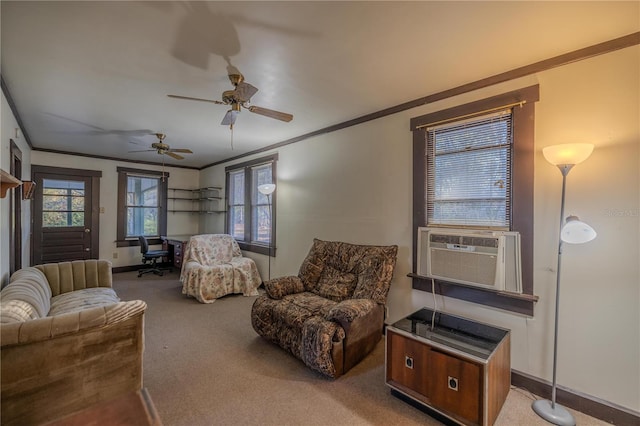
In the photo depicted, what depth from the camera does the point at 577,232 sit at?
177 cm

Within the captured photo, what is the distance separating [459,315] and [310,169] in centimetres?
261

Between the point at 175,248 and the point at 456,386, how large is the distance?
18.8 ft

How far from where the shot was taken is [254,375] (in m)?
2.37

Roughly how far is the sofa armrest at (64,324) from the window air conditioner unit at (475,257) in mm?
2383

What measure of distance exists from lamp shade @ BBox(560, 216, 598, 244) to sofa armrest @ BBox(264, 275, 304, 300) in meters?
2.38

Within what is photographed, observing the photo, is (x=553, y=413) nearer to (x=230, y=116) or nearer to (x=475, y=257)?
(x=475, y=257)

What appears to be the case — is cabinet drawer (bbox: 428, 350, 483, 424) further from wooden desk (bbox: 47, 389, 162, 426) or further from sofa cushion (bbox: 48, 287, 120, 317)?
sofa cushion (bbox: 48, 287, 120, 317)

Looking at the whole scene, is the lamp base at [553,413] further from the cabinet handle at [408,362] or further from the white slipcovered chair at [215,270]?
the white slipcovered chair at [215,270]

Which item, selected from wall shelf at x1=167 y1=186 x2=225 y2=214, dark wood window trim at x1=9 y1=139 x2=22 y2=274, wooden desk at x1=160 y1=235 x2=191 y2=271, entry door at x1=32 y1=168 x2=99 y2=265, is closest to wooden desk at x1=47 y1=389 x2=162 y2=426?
dark wood window trim at x1=9 y1=139 x2=22 y2=274

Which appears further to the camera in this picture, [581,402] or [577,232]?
[581,402]

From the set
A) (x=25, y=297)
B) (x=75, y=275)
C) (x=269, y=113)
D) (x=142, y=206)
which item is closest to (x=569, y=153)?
(x=269, y=113)

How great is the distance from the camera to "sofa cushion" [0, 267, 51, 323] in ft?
5.73

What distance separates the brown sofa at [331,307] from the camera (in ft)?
7.63

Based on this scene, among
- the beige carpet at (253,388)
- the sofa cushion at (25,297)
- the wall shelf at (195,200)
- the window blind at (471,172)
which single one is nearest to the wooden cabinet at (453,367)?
the beige carpet at (253,388)
